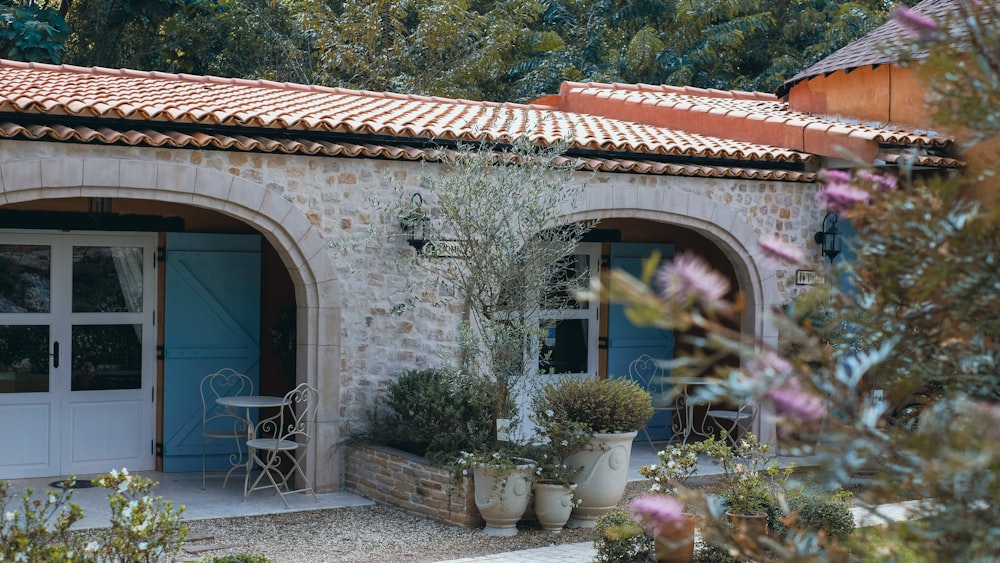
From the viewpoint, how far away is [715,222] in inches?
420

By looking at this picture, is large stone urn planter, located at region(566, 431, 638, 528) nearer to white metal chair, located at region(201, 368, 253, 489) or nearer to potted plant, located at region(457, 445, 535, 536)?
potted plant, located at region(457, 445, 535, 536)

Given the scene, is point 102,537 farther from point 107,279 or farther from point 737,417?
point 737,417

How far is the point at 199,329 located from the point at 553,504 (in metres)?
4.06

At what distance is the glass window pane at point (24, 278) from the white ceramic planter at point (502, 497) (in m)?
4.31

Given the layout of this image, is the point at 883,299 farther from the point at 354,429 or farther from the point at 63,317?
the point at 63,317

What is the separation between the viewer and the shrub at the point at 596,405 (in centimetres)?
825

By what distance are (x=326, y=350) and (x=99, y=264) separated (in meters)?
2.37

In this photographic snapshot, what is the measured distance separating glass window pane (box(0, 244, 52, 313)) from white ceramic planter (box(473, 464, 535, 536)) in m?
4.31

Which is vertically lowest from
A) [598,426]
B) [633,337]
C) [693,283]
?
[598,426]

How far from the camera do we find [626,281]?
7.29ft

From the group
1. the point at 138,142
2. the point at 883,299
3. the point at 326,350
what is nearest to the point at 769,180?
the point at 326,350

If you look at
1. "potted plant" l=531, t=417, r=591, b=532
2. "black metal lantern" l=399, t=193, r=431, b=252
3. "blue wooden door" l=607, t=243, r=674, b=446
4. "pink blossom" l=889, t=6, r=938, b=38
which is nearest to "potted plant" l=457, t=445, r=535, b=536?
"potted plant" l=531, t=417, r=591, b=532

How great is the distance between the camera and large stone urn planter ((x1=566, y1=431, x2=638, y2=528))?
816 centimetres

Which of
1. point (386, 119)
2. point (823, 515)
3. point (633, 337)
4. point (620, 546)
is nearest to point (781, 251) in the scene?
point (620, 546)
